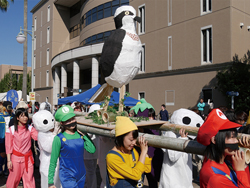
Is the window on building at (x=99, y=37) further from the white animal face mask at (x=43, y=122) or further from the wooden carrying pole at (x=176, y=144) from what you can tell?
the wooden carrying pole at (x=176, y=144)

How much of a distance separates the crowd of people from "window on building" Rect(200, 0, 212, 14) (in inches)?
493

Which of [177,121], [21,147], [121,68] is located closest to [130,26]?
[121,68]

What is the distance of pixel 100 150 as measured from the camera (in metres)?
3.96

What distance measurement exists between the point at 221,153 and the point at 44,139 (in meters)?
3.09

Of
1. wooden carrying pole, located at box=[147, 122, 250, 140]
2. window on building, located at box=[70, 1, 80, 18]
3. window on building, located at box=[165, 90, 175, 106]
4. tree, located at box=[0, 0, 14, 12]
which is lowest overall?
wooden carrying pole, located at box=[147, 122, 250, 140]

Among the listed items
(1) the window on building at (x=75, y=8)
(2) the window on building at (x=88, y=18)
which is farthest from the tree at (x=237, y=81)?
(1) the window on building at (x=75, y=8)

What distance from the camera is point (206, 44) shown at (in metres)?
15.1

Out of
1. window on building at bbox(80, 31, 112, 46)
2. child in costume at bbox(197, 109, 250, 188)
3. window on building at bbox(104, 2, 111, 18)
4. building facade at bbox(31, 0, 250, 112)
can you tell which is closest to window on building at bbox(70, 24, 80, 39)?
window on building at bbox(80, 31, 112, 46)

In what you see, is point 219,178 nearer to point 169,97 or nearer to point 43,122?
point 43,122

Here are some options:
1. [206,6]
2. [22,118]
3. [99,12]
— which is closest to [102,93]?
[22,118]

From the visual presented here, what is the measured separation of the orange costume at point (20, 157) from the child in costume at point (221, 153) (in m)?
3.39

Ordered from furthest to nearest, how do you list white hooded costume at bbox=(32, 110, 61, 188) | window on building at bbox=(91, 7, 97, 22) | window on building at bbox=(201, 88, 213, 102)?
window on building at bbox=(91, 7, 97, 22) → window on building at bbox=(201, 88, 213, 102) → white hooded costume at bbox=(32, 110, 61, 188)

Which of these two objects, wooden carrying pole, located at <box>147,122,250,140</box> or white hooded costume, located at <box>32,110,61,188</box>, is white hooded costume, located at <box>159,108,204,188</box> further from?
white hooded costume, located at <box>32,110,61,188</box>

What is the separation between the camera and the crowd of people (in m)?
1.75
